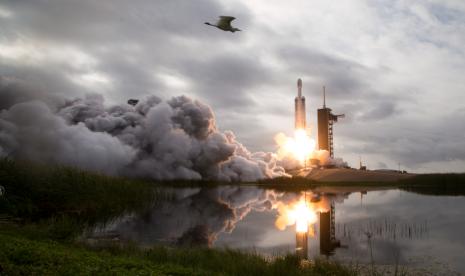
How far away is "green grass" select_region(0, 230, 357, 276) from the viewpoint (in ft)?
44.6

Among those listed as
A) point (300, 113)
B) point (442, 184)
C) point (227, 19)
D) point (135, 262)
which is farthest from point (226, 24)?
point (300, 113)

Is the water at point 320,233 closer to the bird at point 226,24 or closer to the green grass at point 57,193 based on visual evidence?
the green grass at point 57,193

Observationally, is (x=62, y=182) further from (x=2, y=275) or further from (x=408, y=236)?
(x=408, y=236)

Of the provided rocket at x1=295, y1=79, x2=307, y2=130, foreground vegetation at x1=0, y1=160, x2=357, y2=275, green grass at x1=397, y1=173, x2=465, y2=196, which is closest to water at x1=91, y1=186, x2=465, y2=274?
foreground vegetation at x1=0, y1=160, x2=357, y2=275

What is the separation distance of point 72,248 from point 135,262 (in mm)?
4138

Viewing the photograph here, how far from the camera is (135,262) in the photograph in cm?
1590

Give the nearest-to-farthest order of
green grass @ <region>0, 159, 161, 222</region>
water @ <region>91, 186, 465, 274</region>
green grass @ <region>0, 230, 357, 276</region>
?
green grass @ <region>0, 230, 357, 276</region> < water @ <region>91, 186, 465, 274</region> < green grass @ <region>0, 159, 161, 222</region>

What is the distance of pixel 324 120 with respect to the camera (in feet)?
635

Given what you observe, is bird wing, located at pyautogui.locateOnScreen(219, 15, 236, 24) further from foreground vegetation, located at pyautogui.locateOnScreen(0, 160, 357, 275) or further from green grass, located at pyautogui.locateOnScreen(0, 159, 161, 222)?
green grass, located at pyautogui.locateOnScreen(0, 159, 161, 222)

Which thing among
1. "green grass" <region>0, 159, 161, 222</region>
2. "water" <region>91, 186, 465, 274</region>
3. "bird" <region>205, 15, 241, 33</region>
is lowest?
"water" <region>91, 186, 465, 274</region>

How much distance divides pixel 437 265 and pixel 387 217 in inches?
897

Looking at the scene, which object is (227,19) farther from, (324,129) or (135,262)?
(324,129)

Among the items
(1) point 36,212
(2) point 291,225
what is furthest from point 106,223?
(2) point 291,225

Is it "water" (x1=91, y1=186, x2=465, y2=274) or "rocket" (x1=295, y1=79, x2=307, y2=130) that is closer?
"water" (x1=91, y1=186, x2=465, y2=274)
